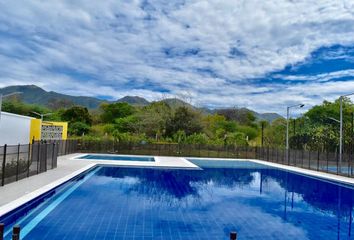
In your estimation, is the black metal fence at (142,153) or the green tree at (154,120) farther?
the green tree at (154,120)

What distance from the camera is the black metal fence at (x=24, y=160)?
29.6 ft

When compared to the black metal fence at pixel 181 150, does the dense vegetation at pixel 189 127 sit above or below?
above

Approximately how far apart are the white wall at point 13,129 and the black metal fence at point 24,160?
8.72 m

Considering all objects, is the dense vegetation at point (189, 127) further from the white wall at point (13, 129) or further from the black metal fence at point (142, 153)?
the white wall at point (13, 129)

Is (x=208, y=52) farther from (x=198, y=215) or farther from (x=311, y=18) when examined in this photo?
(x=198, y=215)

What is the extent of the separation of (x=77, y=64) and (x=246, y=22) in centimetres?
1746

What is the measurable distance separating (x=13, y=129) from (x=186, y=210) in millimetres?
17744

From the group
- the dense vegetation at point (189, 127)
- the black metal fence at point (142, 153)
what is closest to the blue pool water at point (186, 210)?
the black metal fence at point (142, 153)

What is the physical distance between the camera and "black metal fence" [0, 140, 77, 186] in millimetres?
9008

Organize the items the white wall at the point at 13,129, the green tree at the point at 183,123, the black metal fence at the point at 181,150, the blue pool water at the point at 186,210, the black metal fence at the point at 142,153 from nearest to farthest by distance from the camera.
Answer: the blue pool water at the point at 186,210 < the black metal fence at the point at 142,153 < the white wall at the point at 13,129 < the black metal fence at the point at 181,150 < the green tree at the point at 183,123

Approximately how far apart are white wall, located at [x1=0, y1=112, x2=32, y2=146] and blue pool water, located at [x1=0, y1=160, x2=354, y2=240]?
10577 mm

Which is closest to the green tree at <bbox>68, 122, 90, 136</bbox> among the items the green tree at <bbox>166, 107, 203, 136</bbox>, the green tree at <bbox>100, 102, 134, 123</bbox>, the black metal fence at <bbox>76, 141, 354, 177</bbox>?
the green tree at <bbox>100, 102, 134, 123</bbox>

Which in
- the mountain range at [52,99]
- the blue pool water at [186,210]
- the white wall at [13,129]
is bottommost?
the blue pool water at [186,210]

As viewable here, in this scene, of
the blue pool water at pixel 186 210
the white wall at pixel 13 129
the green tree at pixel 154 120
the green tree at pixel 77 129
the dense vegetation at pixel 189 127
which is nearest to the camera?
the blue pool water at pixel 186 210
